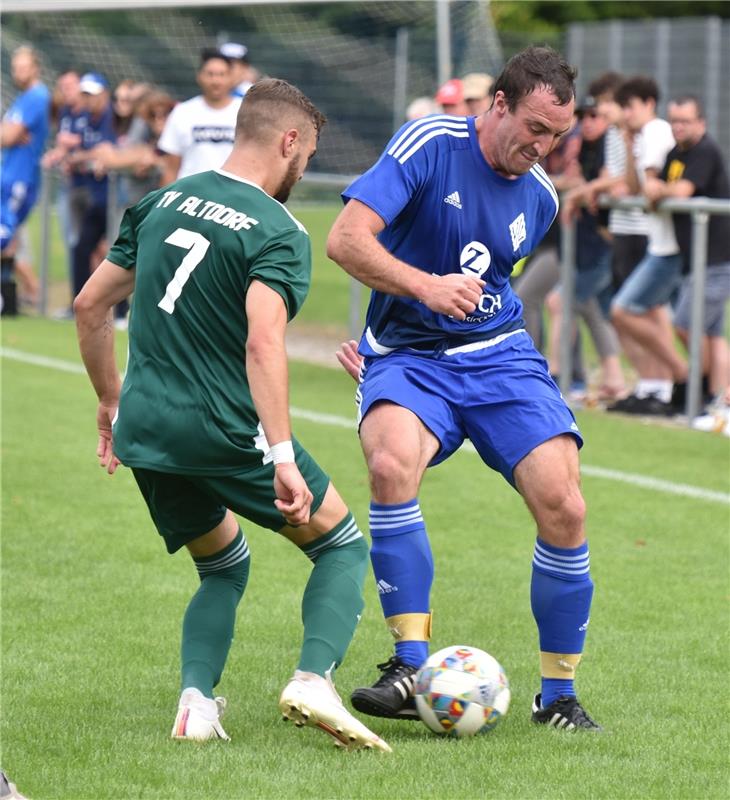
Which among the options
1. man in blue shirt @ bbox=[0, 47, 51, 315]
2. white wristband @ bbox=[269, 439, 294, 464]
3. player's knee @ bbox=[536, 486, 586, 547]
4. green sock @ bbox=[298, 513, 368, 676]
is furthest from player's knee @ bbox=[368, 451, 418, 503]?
man in blue shirt @ bbox=[0, 47, 51, 315]

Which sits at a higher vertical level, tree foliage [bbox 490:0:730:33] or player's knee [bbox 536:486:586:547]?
tree foliage [bbox 490:0:730:33]

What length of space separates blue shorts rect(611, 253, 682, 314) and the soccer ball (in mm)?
7017

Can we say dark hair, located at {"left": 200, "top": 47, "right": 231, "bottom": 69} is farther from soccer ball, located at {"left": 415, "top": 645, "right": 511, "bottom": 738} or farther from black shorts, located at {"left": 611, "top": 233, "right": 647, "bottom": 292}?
soccer ball, located at {"left": 415, "top": 645, "right": 511, "bottom": 738}

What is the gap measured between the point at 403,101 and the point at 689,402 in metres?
17.1

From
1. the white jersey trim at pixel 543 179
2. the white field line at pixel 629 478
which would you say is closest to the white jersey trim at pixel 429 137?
the white jersey trim at pixel 543 179

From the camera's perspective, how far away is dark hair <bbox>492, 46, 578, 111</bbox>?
5082mm

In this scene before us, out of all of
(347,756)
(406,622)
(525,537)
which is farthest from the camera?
(525,537)

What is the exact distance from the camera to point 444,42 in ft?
65.2

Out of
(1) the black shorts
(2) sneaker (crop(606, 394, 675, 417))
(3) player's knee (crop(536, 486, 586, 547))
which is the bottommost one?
(2) sneaker (crop(606, 394, 675, 417))

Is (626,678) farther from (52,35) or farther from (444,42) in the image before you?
(52,35)

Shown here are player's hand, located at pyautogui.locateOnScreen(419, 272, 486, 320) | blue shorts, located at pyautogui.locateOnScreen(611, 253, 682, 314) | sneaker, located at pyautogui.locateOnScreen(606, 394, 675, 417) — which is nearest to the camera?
player's hand, located at pyautogui.locateOnScreen(419, 272, 486, 320)

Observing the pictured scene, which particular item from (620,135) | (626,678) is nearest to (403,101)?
(620,135)

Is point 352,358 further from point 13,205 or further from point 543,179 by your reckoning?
point 13,205

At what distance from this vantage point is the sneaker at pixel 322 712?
436 centimetres
